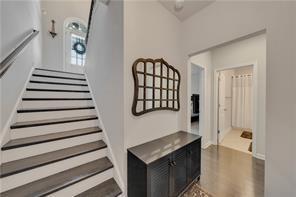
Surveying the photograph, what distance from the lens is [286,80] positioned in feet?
4.64

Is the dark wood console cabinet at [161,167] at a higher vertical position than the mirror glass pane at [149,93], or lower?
lower

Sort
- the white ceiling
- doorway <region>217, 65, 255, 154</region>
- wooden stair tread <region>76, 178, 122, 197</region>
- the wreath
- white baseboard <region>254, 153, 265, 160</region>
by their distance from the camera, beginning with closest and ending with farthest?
1. wooden stair tread <region>76, 178, 122, 197</region>
2. the white ceiling
3. white baseboard <region>254, 153, 265, 160</region>
4. the wreath
5. doorway <region>217, 65, 255, 154</region>

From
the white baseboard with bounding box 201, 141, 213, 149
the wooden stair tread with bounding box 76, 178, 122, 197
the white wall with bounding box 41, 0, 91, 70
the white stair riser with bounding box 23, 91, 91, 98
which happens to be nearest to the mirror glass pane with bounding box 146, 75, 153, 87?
the wooden stair tread with bounding box 76, 178, 122, 197

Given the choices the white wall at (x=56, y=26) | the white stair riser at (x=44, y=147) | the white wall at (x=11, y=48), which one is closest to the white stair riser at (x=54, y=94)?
the white wall at (x=11, y=48)

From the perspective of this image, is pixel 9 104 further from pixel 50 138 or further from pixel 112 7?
pixel 112 7

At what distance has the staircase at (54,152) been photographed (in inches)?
50.8

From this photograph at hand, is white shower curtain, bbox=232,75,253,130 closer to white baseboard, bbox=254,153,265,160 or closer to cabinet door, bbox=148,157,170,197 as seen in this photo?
white baseboard, bbox=254,153,265,160

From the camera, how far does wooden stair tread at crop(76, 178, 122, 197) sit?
1454 millimetres

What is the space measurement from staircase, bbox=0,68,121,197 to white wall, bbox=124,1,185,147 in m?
0.54

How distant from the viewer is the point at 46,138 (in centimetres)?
164

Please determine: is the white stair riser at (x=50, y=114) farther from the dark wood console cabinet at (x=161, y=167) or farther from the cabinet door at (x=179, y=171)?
the cabinet door at (x=179, y=171)

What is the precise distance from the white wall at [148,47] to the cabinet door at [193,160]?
1.37 ft

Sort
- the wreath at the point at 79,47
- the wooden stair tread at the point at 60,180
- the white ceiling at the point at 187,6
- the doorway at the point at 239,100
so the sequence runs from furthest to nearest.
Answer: the doorway at the point at 239,100, the wreath at the point at 79,47, the white ceiling at the point at 187,6, the wooden stair tread at the point at 60,180

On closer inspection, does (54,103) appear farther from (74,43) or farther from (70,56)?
(74,43)
